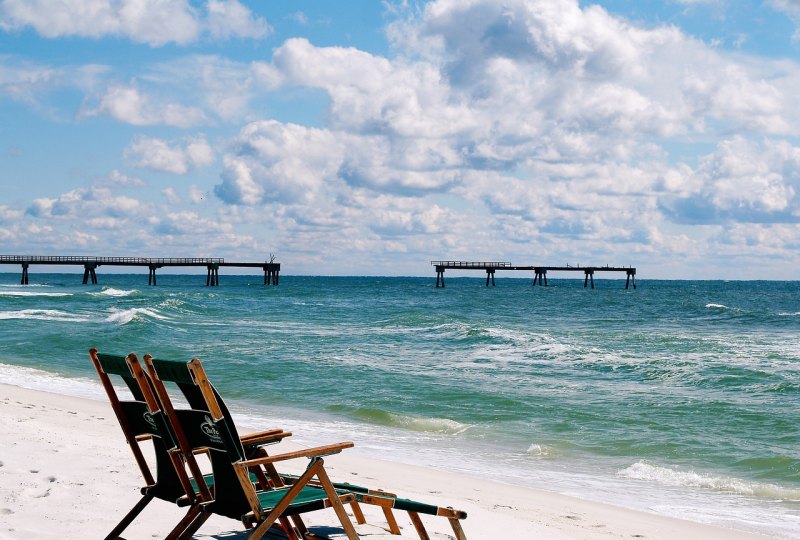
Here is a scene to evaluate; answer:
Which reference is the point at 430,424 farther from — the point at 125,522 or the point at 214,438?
the point at 214,438

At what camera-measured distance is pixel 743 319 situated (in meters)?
40.3

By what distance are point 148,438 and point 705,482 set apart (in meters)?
5.94

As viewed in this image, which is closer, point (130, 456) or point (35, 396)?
point (130, 456)

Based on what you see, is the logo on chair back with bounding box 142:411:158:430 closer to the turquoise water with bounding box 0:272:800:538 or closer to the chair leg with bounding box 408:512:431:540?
the chair leg with bounding box 408:512:431:540

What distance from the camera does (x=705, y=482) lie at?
8.45 metres

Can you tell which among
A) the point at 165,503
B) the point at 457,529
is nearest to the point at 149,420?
the point at 165,503

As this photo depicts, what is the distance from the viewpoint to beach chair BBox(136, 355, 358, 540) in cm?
399

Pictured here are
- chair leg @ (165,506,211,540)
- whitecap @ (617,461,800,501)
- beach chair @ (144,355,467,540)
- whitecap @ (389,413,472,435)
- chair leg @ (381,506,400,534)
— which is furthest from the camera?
whitecap @ (389,413,472,435)

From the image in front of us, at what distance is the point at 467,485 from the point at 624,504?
1.29 m

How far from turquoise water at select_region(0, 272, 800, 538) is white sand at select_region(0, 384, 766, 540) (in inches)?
31.2

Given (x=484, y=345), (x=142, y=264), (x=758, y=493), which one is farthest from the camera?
(x=142, y=264)

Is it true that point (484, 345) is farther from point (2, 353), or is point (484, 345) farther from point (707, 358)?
point (2, 353)

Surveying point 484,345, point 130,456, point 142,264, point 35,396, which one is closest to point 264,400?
point 35,396

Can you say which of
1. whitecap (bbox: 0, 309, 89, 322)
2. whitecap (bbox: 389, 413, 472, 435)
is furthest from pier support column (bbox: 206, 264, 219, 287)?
whitecap (bbox: 389, 413, 472, 435)
